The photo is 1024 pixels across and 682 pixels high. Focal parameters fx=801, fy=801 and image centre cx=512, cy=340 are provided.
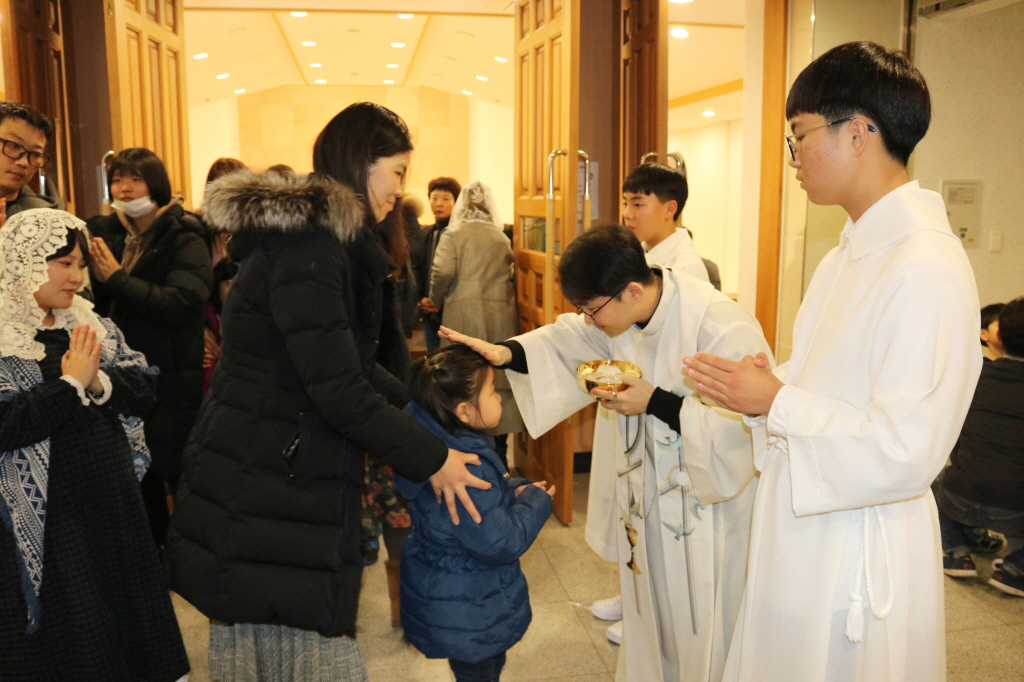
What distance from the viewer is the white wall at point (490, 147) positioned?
14680mm

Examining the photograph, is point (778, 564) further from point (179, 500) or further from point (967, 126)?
point (967, 126)

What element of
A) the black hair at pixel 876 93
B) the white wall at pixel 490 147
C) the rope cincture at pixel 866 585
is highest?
the white wall at pixel 490 147

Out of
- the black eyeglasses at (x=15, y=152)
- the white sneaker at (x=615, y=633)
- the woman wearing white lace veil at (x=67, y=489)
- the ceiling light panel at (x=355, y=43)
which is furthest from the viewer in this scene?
the ceiling light panel at (x=355, y=43)

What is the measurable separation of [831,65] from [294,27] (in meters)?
8.54

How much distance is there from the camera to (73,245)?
2023 millimetres

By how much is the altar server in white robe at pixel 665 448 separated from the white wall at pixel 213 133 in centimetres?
1364

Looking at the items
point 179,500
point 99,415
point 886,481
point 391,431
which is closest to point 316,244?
point 391,431

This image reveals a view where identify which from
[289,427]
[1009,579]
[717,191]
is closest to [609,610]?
[1009,579]

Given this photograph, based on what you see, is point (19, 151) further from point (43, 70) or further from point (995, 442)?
point (995, 442)

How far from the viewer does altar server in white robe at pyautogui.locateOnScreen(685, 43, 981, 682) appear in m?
1.16

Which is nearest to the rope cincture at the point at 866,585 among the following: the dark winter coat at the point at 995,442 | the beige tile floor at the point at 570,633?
the beige tile floor at the point at 570,633

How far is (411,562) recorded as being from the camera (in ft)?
6.02

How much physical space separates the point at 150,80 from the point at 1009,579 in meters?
4.47

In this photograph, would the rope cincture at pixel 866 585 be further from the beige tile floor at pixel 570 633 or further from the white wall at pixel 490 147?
the white wall at pixel 490 147
